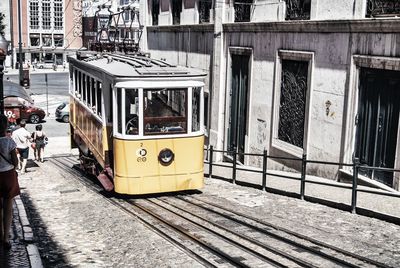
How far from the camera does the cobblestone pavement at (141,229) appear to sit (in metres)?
7.89

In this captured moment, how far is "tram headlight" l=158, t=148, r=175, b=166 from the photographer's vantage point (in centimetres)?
1141

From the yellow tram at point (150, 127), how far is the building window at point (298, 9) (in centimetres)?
456

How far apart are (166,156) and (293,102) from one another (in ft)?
16.8

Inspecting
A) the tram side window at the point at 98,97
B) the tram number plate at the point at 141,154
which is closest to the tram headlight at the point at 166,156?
the tram number plate at the point at 141,154

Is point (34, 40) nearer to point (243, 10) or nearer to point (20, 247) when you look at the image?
point (243, 10)

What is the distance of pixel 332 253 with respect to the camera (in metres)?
7.81

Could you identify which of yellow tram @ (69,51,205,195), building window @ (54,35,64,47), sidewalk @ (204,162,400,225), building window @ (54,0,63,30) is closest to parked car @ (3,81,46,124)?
sidewalk @ (204,162,400,225)

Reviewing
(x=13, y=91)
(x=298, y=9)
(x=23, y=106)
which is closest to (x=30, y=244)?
(x=298, y=9)

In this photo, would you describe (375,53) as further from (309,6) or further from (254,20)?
(254,20)

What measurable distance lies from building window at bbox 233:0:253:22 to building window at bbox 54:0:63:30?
78407 millimetres

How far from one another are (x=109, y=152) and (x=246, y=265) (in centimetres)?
544

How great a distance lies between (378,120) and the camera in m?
11.9

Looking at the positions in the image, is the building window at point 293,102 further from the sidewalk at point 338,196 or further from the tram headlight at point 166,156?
A: the tram headlight at point 166,156

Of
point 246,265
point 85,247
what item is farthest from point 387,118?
point 85,247
